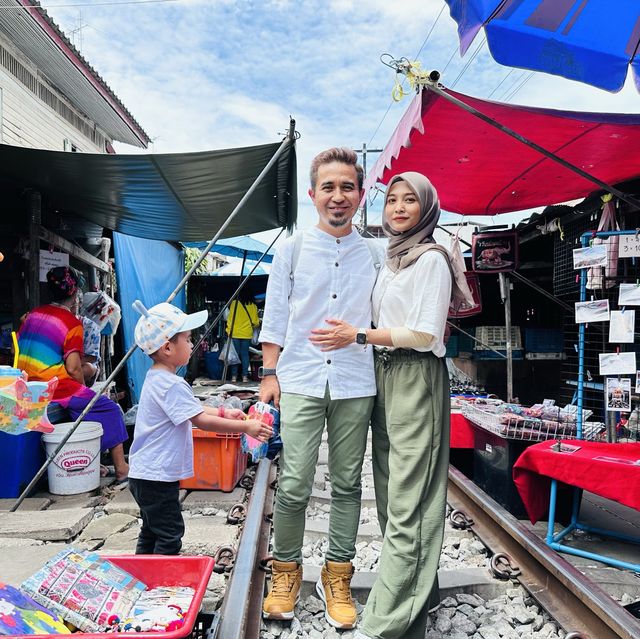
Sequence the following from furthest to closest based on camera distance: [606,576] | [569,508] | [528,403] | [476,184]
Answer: [528,403], [476,184], [569,508], [606,576]

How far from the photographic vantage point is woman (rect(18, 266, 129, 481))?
14.8ft

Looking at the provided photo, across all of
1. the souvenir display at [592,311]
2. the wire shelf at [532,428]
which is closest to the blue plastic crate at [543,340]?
the wire shelf at [532,428]

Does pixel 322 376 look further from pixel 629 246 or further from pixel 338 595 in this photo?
pixel 629 246

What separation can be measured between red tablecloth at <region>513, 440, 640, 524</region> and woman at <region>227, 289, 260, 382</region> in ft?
33.5

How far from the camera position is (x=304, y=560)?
10.4 feet

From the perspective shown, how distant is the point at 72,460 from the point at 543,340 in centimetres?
854

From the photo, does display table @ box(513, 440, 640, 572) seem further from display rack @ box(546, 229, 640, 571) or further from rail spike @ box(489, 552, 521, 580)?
rail spike @ box(489, 552, 521, 580)

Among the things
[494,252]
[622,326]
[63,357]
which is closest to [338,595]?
[622,326]

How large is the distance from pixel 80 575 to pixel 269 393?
3.56ft

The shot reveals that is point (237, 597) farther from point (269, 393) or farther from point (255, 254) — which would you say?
point (255, 254)

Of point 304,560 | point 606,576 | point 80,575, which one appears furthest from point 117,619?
point 606,576

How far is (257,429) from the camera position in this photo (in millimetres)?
2416

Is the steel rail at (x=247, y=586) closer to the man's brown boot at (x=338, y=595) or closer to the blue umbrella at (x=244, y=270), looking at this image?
the man's brown boot at (x=338, y=595)

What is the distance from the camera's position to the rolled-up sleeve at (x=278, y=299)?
257cm
